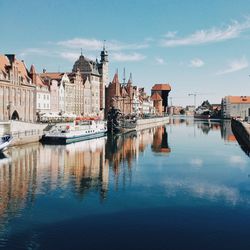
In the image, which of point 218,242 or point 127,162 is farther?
point 127,162

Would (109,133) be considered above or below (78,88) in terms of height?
below

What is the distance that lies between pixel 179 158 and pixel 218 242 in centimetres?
3658

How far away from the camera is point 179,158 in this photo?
59.8 m

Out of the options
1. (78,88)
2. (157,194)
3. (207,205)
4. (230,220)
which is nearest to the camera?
(230,220)

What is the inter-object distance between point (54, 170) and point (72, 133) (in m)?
34.9

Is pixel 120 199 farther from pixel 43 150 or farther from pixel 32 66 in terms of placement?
pixel 32 66

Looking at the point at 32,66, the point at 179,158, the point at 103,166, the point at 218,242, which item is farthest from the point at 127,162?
the point at 32,66

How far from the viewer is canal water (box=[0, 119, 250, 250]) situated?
2355 cm

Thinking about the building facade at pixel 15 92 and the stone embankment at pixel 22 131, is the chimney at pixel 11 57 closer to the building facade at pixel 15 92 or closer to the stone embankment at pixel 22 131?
the building facade at pixel 15 92

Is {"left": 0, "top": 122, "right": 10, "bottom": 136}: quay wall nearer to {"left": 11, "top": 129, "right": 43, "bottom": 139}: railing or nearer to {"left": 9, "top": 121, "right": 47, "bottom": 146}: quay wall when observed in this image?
{"left": 9, "top": 121, "right": 47, "bottom": 146}: quay wall

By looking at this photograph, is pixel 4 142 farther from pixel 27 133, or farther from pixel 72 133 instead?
pixel 72 133

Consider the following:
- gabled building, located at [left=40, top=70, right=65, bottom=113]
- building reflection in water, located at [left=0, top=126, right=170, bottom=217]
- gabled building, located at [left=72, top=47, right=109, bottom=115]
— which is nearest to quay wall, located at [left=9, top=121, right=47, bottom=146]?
building reflection in water, located at [left=0, top=126, right=170, bottom=217]

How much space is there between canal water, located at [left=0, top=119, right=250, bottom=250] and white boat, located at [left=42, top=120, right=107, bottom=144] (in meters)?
19.4

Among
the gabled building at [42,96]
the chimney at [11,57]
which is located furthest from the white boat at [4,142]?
the gabled building at [42,96]
